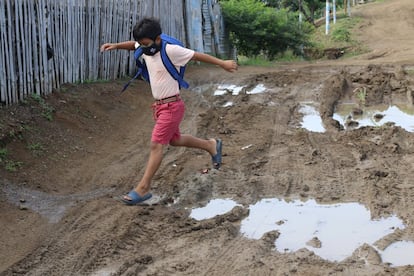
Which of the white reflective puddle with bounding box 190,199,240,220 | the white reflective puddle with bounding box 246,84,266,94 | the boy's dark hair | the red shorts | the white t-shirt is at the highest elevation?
the boy's dark hair

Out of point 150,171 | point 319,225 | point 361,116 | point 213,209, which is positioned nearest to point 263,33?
point 361,116

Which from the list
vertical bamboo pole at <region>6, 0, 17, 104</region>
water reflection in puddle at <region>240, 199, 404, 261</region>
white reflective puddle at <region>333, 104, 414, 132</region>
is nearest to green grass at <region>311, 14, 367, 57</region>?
white reflective puddle at <region>333, 104, 414, 132</region>

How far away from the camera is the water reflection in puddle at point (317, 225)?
447cm

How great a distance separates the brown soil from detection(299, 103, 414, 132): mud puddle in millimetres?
164

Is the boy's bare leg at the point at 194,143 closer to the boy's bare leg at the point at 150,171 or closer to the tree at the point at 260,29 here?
the boy's bare leg at the point at 150,171

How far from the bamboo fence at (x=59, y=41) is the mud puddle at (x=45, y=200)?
180 cm

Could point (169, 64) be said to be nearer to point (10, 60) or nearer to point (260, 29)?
point (10, 60)

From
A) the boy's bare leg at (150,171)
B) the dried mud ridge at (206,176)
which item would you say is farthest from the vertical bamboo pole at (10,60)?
the boy's bare leg at (150,171)

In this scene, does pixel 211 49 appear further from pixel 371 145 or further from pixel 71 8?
pixel 371 145

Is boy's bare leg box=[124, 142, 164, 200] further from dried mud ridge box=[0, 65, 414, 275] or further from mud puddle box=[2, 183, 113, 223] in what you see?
mud puddle box=[2, 183, 113, 223]

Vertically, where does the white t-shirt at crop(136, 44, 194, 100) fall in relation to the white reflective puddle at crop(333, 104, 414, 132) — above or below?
above

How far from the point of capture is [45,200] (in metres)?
5.59

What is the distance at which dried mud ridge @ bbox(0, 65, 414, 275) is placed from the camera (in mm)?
4289

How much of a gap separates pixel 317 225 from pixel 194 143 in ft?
5.69
